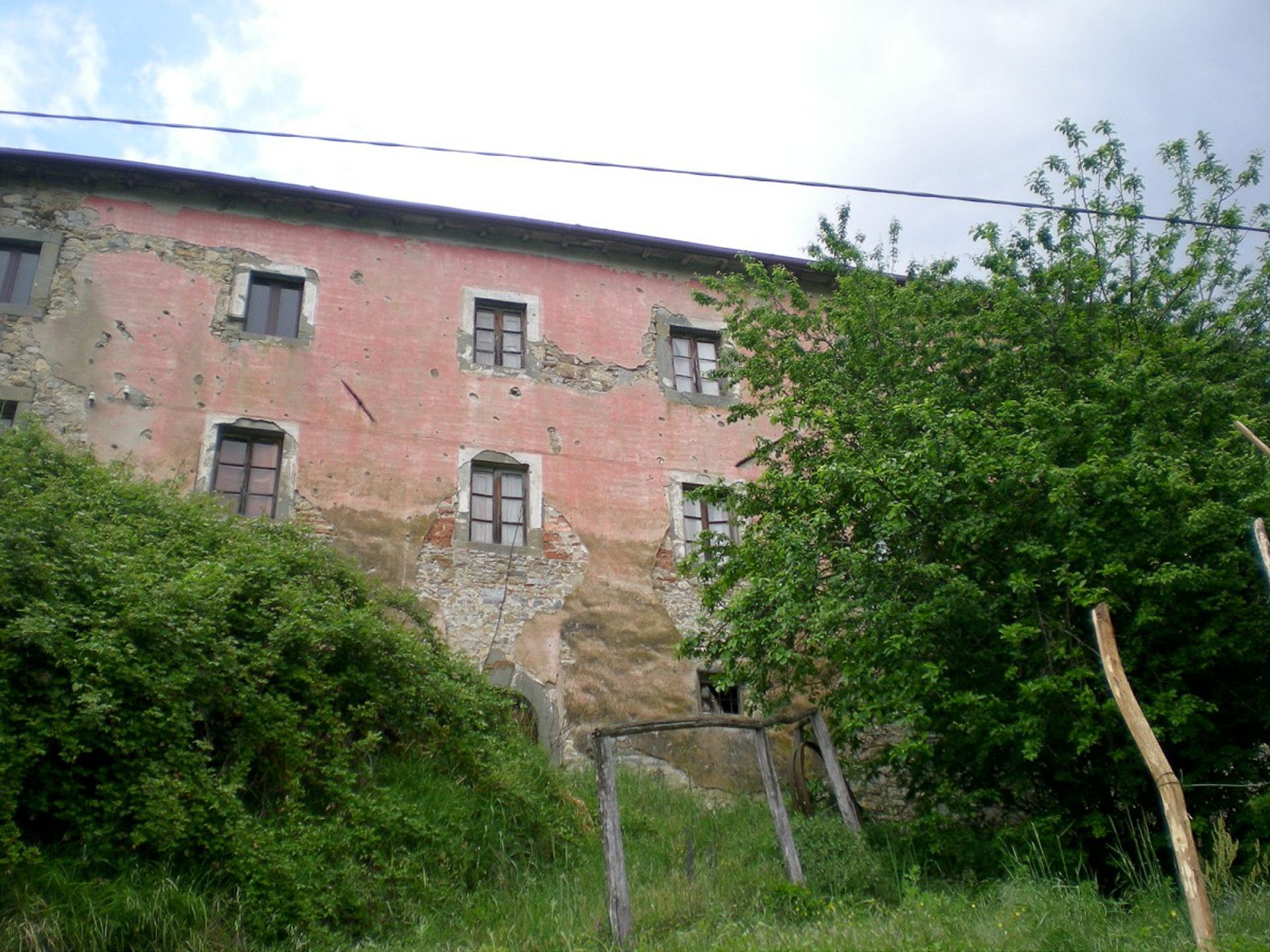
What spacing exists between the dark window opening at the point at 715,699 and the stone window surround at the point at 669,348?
4.11 metres

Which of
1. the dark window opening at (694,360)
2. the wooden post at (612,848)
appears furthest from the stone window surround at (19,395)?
the wooden post at (612,848)

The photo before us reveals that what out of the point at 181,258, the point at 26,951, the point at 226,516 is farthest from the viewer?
the point at 181,258

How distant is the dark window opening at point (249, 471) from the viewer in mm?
12586

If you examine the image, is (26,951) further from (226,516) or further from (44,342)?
(44,342)

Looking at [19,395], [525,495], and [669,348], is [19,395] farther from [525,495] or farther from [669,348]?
[669,348]

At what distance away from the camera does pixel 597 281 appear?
51.3 ft

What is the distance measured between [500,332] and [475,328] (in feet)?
1.17

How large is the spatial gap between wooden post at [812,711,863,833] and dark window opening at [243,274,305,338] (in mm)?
8844

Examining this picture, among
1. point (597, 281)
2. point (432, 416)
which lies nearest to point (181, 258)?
point (432, 416)

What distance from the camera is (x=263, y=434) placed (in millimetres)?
13109

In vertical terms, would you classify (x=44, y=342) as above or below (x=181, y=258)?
below

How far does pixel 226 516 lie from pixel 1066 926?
8.75 metres

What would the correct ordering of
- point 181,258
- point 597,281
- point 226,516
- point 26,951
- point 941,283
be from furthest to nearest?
point 597,281, point 181,258, point 941,283, point 226,516, point 26,951

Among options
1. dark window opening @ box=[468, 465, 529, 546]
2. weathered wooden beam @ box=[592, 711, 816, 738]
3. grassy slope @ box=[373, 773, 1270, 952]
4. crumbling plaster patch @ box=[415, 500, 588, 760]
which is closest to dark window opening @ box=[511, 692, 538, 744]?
crumbling plaster patch @ box=[415, 500, 588, 760]
